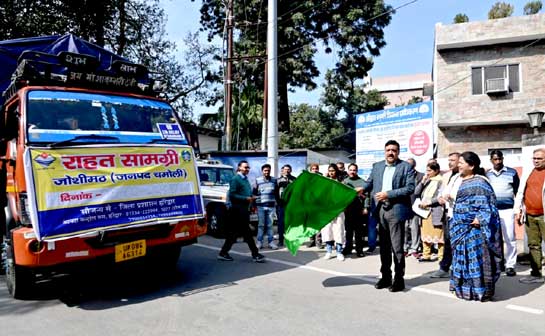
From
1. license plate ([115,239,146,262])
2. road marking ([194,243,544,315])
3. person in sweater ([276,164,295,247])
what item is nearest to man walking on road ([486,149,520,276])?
road marking ([194,243,544,315])

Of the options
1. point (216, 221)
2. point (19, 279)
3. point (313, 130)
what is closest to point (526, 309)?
point (19, 279)

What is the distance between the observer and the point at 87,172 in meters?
5.11

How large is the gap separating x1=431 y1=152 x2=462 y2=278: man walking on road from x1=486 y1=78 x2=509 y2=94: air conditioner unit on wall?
12.3 meters

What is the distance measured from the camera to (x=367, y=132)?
12656 millimetres

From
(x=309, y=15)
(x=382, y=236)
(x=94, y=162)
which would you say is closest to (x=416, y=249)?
(x=382, y=236)

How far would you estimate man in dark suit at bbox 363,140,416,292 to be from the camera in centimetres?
573

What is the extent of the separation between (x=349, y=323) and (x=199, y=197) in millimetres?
2564

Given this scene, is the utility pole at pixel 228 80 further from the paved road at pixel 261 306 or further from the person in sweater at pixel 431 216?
the paved road at pixel 261 306

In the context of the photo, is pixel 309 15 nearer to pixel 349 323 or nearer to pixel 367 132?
pixel 367 132

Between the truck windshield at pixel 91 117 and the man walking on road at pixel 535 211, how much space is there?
4.94 m

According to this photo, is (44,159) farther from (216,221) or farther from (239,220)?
(216,221)

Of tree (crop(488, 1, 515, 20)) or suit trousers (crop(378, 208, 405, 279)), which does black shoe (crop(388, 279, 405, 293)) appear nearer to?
suit trousers (crop(378, 208, 405, 279))

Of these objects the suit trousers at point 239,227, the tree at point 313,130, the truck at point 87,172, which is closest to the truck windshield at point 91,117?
the truck at point 87,172

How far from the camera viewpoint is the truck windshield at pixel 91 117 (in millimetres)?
5355
